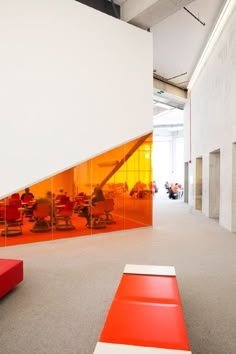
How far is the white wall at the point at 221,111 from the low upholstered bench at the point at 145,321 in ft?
19.5

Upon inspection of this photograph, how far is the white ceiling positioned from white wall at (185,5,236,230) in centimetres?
63

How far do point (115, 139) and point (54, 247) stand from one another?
11.5ft

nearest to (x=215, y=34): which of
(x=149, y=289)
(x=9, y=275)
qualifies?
(x=149, y=289)

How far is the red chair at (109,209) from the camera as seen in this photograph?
8344 millimetres

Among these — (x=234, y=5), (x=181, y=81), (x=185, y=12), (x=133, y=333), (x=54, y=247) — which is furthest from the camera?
(x=181, y=81)

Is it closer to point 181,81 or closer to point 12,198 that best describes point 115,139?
point 12,198

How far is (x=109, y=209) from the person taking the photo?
8414 millimetres

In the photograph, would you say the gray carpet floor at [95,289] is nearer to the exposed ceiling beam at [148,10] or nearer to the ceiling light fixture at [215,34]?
the exposed ceiling beam at [148,10]

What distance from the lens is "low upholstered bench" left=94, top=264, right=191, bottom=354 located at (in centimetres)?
201

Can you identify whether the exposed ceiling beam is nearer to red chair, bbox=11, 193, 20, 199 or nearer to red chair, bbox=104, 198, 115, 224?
red chair, bbox=104, 198, 115, 224

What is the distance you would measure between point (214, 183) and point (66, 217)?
5.97 m

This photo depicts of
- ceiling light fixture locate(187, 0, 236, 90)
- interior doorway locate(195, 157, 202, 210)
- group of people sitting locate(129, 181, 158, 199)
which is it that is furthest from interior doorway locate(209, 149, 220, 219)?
ceiling light fixture locate(187, 0, 236, 90)

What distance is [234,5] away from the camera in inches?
311

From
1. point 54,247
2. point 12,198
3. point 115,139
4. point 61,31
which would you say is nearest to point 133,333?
point 54,247
